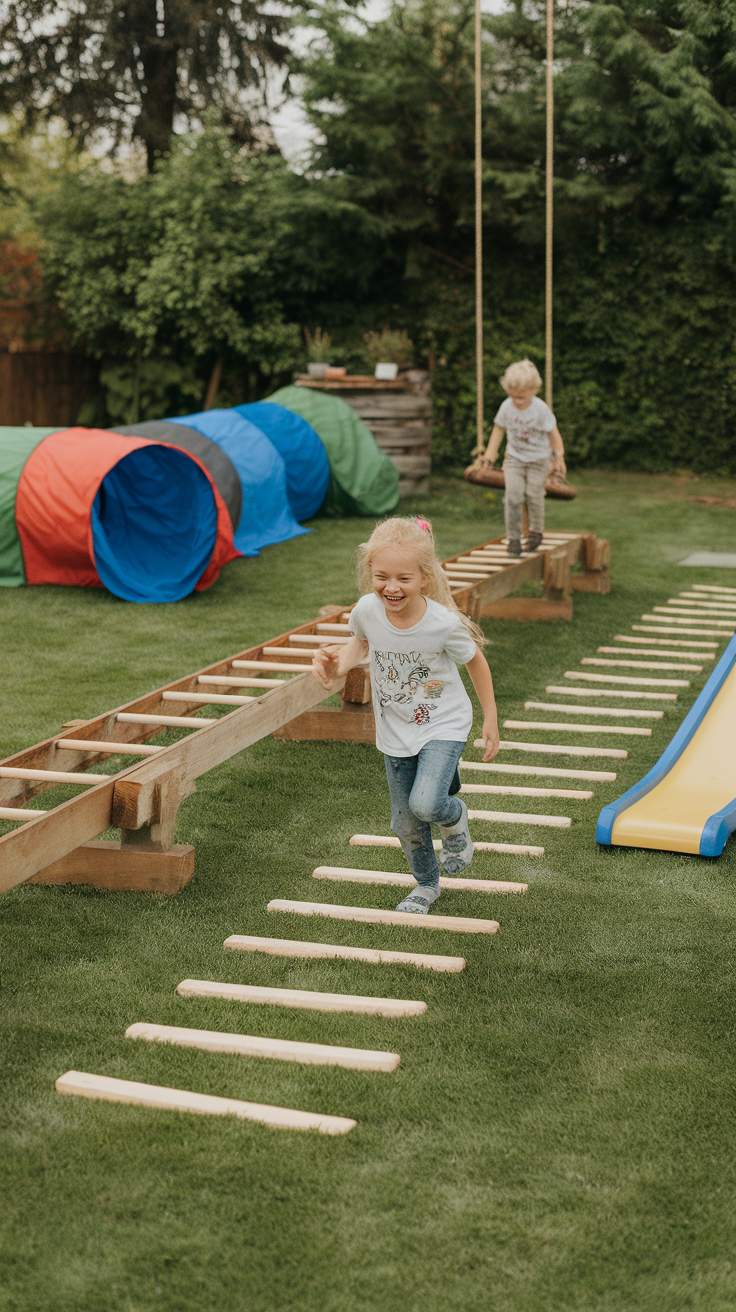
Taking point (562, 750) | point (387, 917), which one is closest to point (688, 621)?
point (562, 750)

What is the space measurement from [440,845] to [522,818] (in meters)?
0.53

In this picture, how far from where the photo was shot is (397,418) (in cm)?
1557

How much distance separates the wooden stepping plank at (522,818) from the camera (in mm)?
5109

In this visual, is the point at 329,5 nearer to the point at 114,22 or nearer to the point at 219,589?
the point at 114,22

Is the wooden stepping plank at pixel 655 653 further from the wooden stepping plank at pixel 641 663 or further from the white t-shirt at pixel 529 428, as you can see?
the white t-shirt at pixel 529 428

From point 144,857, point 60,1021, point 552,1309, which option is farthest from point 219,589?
point 552,1309

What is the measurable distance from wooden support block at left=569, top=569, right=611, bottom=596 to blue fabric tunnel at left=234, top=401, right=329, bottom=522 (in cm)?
430

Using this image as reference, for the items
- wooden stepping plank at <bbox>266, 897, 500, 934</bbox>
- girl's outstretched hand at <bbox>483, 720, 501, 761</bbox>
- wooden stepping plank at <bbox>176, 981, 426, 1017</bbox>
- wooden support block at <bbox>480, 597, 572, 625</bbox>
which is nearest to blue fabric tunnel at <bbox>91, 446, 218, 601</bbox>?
wooden support block at <bbox>480, 597, 572, 625</bbox>

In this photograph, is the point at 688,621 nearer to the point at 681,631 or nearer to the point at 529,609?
A: the point at 681,631

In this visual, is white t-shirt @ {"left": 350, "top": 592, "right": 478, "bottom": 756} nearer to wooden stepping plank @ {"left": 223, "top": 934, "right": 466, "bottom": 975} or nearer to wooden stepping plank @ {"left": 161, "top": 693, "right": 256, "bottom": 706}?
wooden stepping plank @ {"left": 223, "top": 934, "right": 466, "bottom": 975}

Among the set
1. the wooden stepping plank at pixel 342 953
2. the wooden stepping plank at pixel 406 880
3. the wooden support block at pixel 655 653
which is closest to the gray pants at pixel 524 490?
the wooden support block at pixel 655 653

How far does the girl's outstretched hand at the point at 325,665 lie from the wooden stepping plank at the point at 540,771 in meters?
1.81

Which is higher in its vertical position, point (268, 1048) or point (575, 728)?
point (575, 728)

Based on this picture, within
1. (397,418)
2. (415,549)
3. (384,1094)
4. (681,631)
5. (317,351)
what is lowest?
(384,1094)
